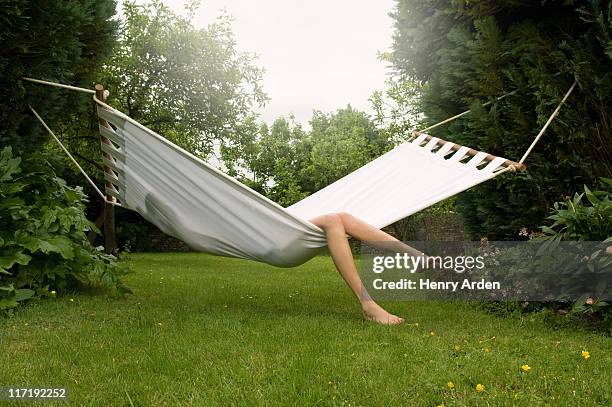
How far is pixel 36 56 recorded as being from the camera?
2.97 metres

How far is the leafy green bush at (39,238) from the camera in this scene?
111 inches

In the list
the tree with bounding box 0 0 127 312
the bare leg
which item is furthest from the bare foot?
the tree with bounding box 0 0 127 312

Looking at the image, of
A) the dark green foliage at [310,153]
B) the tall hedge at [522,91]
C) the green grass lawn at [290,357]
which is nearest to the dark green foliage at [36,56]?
the green grass lawn at [290,357]

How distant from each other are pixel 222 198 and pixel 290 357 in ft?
2.71

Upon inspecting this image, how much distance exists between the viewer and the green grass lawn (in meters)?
1.55

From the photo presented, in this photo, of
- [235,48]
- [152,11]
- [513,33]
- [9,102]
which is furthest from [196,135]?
[513,33]

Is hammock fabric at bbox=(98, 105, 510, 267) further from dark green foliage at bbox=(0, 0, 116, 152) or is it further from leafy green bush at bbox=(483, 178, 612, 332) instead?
dark green foliage at bbox=(0, 0, 116, 152)

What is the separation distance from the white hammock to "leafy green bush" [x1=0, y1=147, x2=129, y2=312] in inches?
14.0

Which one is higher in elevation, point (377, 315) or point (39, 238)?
point (39, 238)

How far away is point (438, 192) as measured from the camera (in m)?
2.68

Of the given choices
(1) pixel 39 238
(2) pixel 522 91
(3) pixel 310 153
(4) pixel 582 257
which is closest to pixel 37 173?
(1) pixel 39 238

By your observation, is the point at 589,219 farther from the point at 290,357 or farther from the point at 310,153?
the point at 310,153

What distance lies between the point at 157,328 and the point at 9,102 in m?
1.59

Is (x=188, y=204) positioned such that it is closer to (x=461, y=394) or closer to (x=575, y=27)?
(x=461, y=394)
